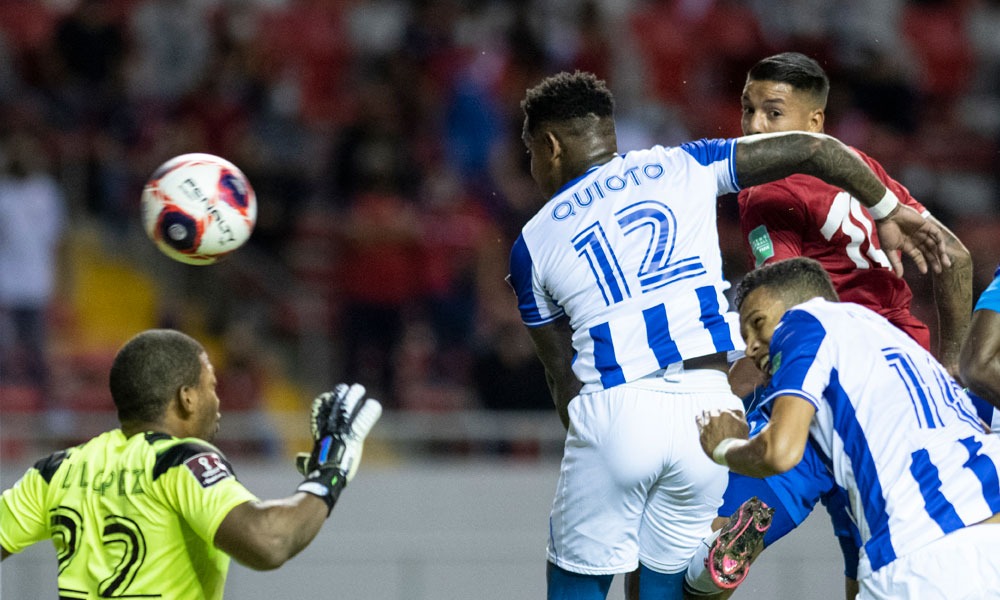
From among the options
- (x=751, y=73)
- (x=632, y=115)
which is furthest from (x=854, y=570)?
(x=632, y=115)

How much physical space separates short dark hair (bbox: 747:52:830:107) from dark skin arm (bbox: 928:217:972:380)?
73 cm

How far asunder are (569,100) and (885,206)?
3.98ft

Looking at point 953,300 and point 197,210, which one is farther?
point 197,210

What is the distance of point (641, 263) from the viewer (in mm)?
4773

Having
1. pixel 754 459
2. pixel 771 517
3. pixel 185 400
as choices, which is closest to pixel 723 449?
pixel 754 459

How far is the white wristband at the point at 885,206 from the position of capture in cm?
499

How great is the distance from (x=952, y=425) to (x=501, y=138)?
746cm

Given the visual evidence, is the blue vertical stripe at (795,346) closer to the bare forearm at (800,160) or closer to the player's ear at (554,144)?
the bare forearm at (800,160)

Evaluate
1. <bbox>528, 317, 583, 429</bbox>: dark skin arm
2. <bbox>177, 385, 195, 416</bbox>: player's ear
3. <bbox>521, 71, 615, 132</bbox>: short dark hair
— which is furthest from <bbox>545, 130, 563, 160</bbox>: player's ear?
<bbox>177, 385, 195, 416</bbox>: player's ear

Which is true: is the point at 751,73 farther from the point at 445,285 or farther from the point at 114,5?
the point at 114,5

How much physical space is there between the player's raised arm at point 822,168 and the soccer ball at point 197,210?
7.06ft

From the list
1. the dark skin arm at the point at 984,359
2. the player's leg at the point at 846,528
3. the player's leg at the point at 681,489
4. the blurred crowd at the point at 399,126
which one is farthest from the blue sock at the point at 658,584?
the blurred crowd at the point at 399,126

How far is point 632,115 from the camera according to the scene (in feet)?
36.9

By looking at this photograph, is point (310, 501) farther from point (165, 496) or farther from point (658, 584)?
point (658, 584)
